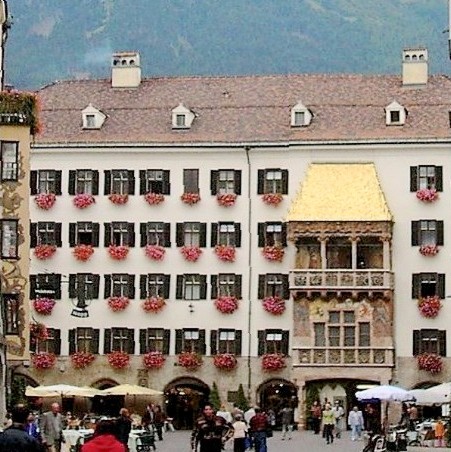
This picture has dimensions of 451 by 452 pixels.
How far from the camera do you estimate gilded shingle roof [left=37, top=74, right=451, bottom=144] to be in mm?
76812

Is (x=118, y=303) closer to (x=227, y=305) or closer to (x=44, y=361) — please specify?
(x=44, y=361)

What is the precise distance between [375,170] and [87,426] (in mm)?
24841

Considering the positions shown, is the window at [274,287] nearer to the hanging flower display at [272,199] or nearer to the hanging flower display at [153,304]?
the hanging flower display at [272,199]

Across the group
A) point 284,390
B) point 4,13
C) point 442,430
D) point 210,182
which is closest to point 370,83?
point 210,182

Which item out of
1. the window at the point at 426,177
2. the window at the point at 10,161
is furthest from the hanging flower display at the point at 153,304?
the window at the point at 10,161

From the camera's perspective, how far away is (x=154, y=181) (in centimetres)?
7675

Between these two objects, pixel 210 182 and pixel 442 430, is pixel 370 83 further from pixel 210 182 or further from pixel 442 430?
pixel 442 430

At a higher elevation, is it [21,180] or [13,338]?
[21,180]

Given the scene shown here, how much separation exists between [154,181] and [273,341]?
971 centimetres

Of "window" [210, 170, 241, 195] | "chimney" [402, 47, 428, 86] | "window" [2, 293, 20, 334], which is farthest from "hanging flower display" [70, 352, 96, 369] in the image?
"chimney" [402, 47, 428, 86]

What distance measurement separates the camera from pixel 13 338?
5700 centimetres

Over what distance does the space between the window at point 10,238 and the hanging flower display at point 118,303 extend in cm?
1800

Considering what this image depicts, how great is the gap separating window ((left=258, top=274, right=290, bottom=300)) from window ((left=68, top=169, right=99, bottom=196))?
9339 mm

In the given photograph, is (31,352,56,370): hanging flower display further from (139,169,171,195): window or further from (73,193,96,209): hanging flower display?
(139,169,171,195): window
